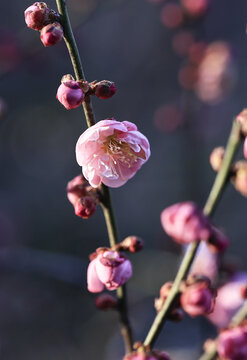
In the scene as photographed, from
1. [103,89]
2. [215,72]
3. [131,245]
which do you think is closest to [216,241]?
[131,245]

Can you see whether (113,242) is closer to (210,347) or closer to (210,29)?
(210,347)

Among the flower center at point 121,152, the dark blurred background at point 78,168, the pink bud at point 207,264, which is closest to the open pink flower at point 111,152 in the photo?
the flower center at point 121,152

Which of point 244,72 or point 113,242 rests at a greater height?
point 244,72

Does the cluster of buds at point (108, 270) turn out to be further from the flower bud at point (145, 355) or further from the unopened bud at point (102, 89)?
the unopened bud at point (102, 89)

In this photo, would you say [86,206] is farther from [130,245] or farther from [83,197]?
[130,245]

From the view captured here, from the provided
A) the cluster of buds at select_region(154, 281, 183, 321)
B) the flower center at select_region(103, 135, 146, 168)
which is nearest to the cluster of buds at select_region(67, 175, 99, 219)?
the flower center at select_region(103, 135, 146, 168)

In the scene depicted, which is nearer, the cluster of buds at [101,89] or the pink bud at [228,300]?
the cluster of buds at [101,89]

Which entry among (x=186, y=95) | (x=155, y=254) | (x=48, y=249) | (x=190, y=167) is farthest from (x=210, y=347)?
(x=48, y=249)
